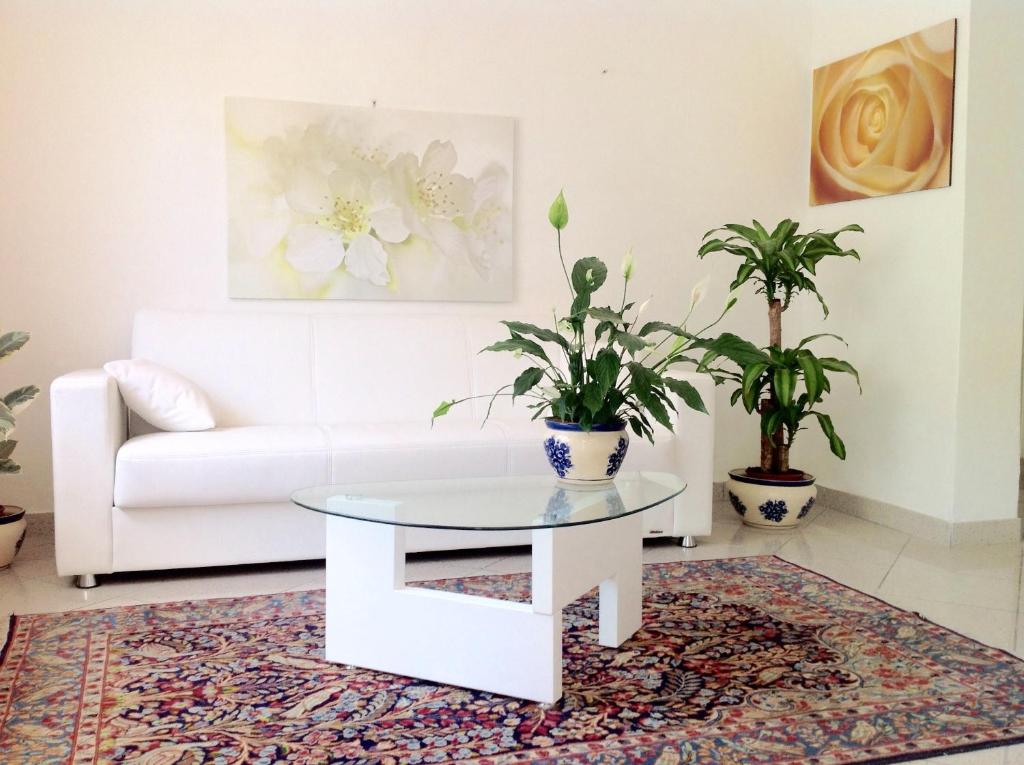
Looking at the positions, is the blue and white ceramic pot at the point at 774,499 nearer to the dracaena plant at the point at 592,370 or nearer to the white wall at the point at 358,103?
the white wall at the point at 358,103

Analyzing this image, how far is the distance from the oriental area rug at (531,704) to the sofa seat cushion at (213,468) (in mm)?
384

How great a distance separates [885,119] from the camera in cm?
420

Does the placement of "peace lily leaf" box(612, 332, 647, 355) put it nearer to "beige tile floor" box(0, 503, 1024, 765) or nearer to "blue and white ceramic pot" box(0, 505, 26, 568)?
"beige tile floor" box(0, 503, 1024, 765)

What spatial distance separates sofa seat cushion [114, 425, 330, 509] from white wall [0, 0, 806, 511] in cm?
96

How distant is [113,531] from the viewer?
313 centimetres

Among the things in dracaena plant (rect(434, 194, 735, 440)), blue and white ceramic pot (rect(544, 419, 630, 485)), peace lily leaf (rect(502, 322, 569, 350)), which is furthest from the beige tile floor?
peace lily leaf (rect(502, 322, 569, 350))

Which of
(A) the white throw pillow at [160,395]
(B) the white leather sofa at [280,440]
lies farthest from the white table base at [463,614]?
(A) the white throw pillow at [160,395]

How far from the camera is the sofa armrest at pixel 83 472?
305 cm

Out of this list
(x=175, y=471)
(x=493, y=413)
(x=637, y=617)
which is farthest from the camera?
(x=493, y=413)

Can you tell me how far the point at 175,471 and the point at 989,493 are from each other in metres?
3.20

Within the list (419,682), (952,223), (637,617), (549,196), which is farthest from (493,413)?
(952,223)

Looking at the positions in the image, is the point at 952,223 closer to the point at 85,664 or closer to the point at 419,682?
the point at 419,682

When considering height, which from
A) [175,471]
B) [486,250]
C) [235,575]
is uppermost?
[486,250]

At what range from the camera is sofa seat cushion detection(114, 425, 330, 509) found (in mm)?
3098
